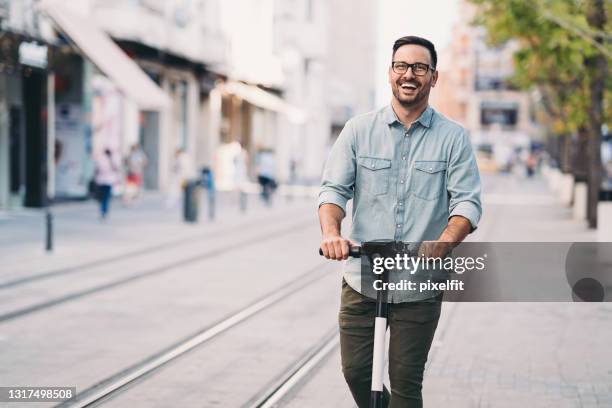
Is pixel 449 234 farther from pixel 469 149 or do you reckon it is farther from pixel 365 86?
pixel 365 86

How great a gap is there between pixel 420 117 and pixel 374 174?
29 cm

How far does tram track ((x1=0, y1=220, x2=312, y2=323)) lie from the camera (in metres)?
10.5

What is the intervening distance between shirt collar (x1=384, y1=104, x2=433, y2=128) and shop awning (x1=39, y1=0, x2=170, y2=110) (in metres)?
19.9

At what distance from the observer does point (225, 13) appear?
4262cm

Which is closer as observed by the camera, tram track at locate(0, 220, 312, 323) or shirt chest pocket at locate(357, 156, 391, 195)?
shirt chest pocket at locate(357, 156, 391, 195)

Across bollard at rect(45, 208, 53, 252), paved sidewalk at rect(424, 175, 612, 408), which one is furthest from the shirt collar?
bollard at rect(45, 208, 53, 252)

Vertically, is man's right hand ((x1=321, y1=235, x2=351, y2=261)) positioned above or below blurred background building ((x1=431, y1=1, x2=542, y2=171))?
below

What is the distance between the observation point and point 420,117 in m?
4.34

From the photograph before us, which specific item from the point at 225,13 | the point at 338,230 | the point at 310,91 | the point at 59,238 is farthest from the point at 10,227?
the point at 310,91

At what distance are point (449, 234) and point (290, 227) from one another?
19351mm

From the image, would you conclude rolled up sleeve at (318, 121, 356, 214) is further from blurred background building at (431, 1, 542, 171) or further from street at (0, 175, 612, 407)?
blurred background building at (431, 1, 542, 171)

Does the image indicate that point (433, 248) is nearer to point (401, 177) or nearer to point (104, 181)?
point (401, 177)

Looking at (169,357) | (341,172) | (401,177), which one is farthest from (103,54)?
(401,177)

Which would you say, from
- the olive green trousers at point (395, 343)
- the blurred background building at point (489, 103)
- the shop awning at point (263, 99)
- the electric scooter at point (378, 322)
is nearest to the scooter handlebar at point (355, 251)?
the electric scooter at point (378, 322)
